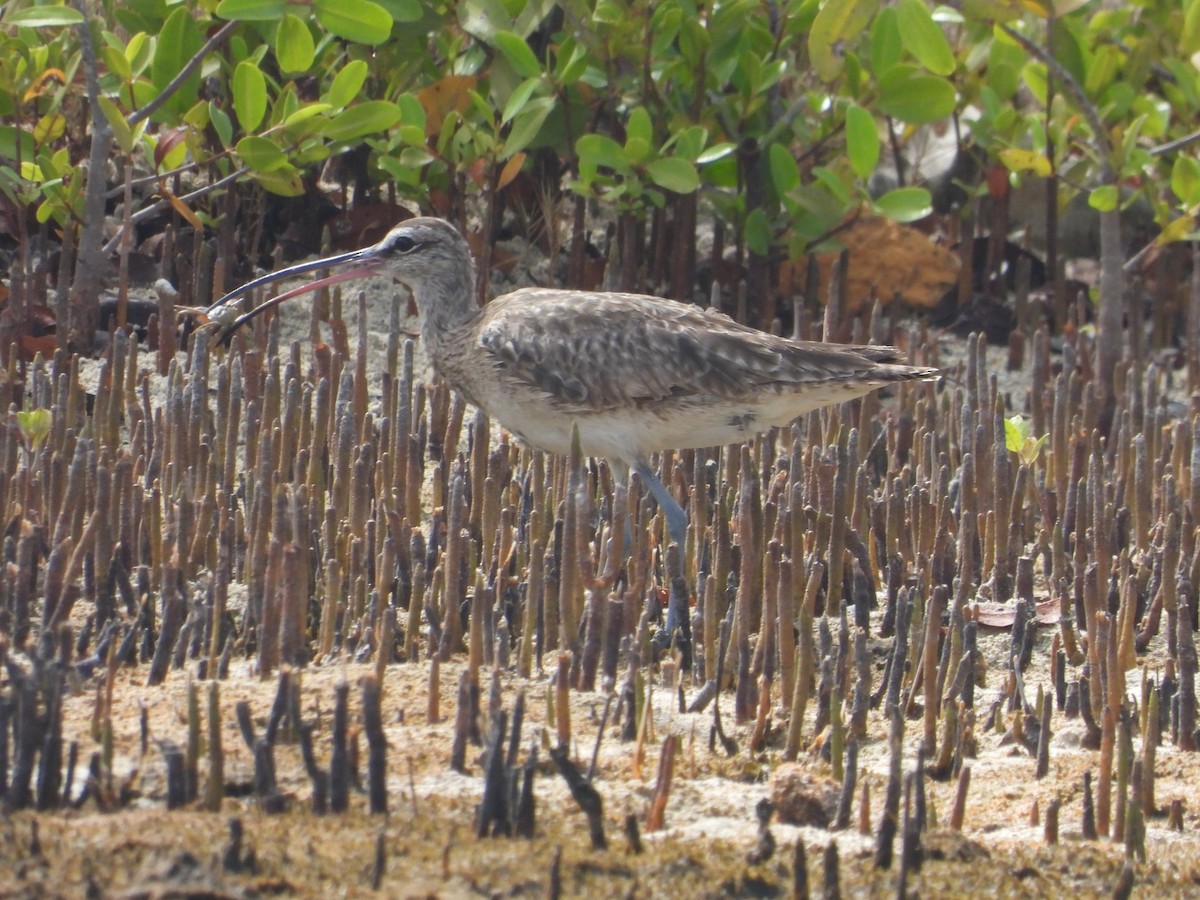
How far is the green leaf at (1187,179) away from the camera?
23.2ft

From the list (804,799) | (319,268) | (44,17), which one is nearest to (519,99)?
(319,268)

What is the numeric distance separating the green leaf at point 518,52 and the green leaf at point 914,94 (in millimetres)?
1429

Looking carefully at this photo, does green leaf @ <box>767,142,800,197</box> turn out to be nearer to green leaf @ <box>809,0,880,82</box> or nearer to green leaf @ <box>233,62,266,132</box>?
green leaf @ <box>809,0,880,82</box>

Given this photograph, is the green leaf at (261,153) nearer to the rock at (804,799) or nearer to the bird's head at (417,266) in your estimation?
the bird's head at (417,266)

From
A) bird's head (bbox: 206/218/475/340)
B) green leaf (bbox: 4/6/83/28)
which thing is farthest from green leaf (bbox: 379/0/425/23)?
green leaf (bbox: 4/6/83/28)

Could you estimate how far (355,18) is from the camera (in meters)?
5.98

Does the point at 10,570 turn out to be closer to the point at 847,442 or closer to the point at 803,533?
the point at 803,533

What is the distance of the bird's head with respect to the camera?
5.72 m

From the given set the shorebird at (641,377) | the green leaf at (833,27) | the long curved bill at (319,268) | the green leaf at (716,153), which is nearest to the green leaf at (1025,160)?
the green leaf at (833,27)

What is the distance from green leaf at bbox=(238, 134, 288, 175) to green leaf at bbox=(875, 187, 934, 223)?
241 cm

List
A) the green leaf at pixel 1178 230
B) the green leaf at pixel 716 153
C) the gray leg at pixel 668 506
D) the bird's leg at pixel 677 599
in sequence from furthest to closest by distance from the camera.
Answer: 1. the green leaf at pixel 1178 230
2. the green leaf at pixel 716 153
3. the gray leg at pixel 668 506
4. the bird's leg at pixel 677 599

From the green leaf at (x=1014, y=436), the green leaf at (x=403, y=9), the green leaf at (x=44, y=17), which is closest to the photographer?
the green leaf at (x=1014, y=436)

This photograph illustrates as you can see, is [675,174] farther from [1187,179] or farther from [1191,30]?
[1191,30]

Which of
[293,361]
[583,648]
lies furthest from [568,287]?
[583,648]
